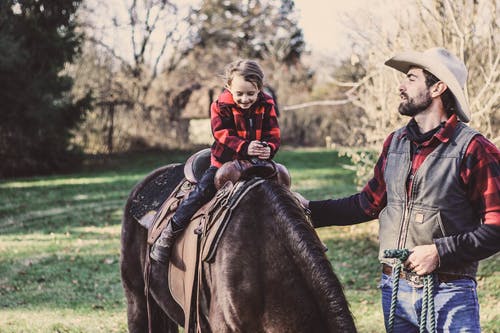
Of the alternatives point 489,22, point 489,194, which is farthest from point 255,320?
point 489,22

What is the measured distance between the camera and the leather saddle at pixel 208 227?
108 inches

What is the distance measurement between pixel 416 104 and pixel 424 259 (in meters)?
0.69

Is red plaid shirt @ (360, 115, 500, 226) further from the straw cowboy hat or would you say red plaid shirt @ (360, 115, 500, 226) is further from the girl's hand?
the girl's hand

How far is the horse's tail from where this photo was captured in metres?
2.22

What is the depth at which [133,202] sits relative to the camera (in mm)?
4156

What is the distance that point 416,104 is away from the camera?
8.48ft

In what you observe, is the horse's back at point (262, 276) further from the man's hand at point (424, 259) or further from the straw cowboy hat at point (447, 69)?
the straw cowboy hat at point (447, 69)

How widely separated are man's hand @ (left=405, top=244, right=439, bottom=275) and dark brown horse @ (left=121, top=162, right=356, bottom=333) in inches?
15.1

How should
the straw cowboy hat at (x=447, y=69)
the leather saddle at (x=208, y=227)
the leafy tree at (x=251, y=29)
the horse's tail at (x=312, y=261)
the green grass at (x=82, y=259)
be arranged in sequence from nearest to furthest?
the horse's tail at (x=312, y=261), the straw cowboy hat at (x=447, y=69), the leather saddle at (x=208, y=227), the green grass at (x=82, y=259), the leafy tree at (x=251, y=29)

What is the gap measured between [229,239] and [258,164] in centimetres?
48

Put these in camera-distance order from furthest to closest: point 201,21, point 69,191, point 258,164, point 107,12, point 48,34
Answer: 1. point 201,21
2. point 107,12
3. point 48,34
4. point 69,191
5. point 258,164

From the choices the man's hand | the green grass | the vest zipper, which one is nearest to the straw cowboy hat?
the vest zipper

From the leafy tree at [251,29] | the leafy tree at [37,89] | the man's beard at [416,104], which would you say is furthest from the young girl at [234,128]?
the leafy tree at [251,29]

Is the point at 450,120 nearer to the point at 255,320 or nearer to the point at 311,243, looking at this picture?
the point at 311,243
